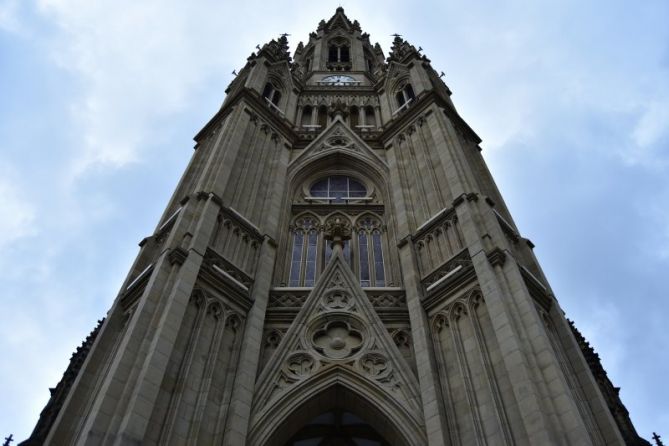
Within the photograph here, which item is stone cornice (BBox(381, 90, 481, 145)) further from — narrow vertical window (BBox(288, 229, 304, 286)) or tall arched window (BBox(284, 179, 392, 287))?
narrow vertical window (BBox(288, 229, 304, 286))

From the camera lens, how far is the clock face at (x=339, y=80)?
33.2 m

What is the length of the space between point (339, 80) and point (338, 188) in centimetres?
1231

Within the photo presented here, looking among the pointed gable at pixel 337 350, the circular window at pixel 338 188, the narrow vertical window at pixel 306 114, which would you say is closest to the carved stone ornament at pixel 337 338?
the pointed gable at pixel 337 350

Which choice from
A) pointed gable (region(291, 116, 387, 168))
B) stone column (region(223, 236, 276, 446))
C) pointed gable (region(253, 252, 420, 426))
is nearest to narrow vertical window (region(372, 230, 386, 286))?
pointed gable (region(253, 252, 420, 426))

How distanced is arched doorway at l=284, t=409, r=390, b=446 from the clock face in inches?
837

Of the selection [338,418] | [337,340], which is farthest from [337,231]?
[338,418]

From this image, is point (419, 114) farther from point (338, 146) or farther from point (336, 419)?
point (336, 419)

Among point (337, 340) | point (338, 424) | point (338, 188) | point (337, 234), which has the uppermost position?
point (338, 188)

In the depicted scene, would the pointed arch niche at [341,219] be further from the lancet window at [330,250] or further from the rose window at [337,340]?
the rose window at [337,340]

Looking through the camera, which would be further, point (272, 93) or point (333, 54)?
point (333, 54)

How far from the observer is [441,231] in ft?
56.2

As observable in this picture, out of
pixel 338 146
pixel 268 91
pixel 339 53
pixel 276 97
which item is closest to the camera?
pixel 338 146

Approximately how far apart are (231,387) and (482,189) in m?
10.5

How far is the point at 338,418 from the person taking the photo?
48.6 feet
